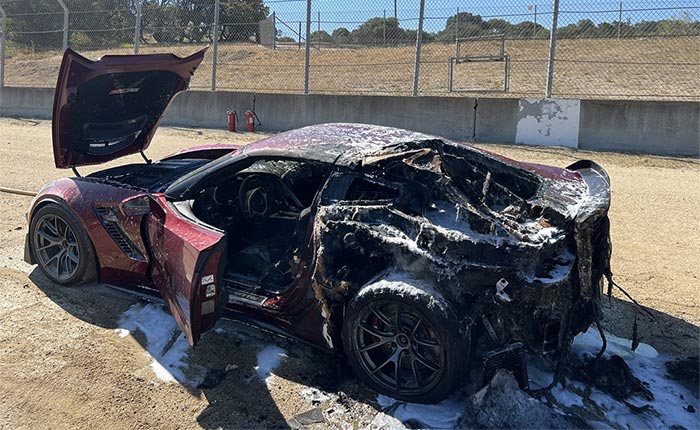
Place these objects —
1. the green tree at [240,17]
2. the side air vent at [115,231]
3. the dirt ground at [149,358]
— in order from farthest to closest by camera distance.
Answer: the green tree at [240,17] < the side air vent at [115,231] < the dirt ground at [149,358]

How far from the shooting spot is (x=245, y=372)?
350 centimetres

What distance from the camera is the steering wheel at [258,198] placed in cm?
425

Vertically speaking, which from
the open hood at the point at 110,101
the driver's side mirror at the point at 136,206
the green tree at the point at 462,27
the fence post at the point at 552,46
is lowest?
the driver's side mirror at the point at 136,206

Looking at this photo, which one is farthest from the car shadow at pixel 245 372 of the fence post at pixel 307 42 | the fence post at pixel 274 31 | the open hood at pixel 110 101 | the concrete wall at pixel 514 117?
the fence post at pixel 274 31

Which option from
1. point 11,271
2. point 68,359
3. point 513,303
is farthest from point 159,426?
point 11,271

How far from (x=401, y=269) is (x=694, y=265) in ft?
11.1

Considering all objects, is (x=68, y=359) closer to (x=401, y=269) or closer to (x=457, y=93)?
(x=401, y=269)

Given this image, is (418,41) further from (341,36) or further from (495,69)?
(495,69)

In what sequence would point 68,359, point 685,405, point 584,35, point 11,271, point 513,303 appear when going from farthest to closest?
point 584,35
point 11,271
point 68,359
point 685,405
point 513,303

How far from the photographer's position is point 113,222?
409 cm

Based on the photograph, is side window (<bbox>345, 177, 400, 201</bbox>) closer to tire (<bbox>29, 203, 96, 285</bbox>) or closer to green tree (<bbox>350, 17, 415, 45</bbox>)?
tire (<bbox>29, 203, 96, 285</bbox>)

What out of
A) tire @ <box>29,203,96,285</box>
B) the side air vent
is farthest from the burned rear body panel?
tire @ <box>29,203,96,285</box>

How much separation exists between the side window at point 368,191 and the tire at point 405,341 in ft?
1.80

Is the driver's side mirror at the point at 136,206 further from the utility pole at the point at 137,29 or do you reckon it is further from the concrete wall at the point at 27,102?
the concrete wall at the point at 27,102
